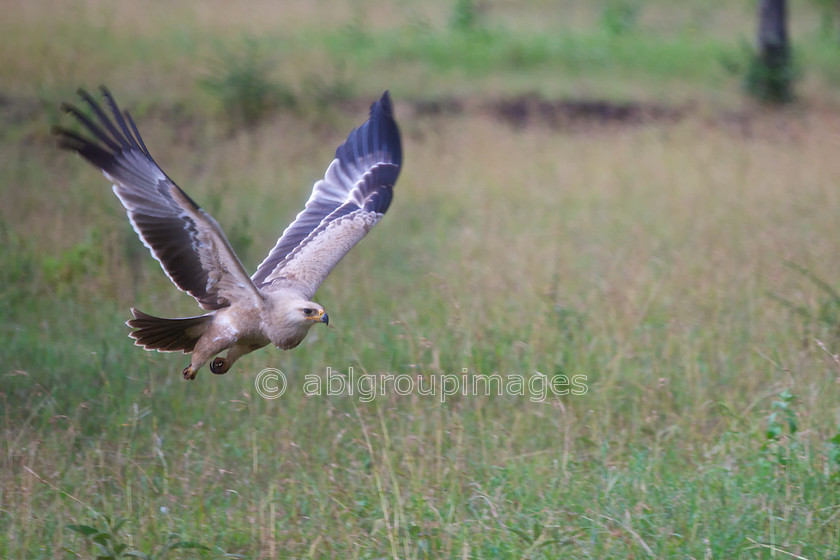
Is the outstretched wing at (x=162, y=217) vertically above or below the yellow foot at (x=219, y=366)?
above

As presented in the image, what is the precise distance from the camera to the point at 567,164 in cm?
1021

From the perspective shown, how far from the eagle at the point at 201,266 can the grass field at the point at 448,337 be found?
0.42 meters

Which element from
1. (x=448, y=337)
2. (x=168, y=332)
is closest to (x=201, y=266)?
(x=168, y=332)

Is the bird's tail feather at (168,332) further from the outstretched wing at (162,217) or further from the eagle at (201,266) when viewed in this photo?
the outstretched wing at (162,217)

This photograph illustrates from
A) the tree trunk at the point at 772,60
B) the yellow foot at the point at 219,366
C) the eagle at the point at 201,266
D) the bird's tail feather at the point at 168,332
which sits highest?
the tree trunk at the point at 772,60

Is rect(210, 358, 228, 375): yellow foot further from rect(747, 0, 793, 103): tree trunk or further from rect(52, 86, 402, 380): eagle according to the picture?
rect(747, 0, 793, 103): tree trunk


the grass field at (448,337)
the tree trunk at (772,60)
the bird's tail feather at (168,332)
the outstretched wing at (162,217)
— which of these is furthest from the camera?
the tree trunk at (772,60)

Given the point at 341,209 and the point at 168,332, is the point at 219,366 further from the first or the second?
the point at 341,209

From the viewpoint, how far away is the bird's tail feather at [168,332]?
4371mm

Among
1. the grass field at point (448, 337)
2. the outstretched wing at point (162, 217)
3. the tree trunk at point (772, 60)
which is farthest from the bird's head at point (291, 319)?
the tree trunk at point (772, 60)

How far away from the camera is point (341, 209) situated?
5.67m

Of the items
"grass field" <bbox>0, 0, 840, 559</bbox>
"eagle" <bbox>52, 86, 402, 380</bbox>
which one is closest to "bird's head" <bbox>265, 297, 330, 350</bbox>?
"eagle" <bbox>52, 86, 402, 380</bbox>

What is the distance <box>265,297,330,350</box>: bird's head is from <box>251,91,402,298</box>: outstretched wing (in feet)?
0.99

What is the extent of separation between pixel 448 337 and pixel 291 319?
1.62 m
